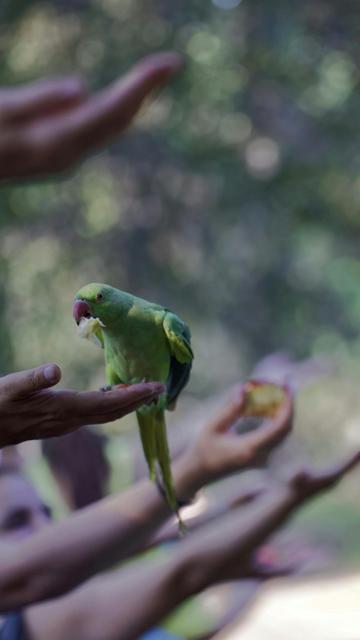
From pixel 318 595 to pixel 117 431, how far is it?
29cm

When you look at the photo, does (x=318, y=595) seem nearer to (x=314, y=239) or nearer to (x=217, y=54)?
(x=314, y=239)

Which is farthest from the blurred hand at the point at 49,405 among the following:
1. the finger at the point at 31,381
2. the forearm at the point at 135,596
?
the forearm at the point at 135,596

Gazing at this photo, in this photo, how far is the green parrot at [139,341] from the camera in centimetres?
33

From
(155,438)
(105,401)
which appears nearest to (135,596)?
(155,438)

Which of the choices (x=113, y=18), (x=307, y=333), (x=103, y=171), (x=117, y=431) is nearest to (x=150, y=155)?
Result: (x=103, y=171)

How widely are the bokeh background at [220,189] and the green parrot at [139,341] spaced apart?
1.79 feet

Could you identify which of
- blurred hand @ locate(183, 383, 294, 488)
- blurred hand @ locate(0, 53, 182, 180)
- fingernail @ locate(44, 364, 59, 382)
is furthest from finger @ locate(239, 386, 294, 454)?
fingernail @ locate(44, 364, 59, 382)

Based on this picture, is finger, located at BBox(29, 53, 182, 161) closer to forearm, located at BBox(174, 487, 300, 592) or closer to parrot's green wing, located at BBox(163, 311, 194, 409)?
parrot's green wing, located at BBox(163, 311, 194, 409)

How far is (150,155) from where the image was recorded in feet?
3.46

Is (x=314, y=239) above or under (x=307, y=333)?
above

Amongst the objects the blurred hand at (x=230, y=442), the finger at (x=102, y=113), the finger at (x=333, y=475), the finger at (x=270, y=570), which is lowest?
the finger at (x=270, y=570)

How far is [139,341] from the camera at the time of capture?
372mm

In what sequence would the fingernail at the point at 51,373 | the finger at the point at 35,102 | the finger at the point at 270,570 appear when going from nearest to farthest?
the fingernail at the point at 51,373, the finger at the point at 35,102, the finger at the point at 270,570

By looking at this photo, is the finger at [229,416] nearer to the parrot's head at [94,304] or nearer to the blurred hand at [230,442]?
the blurred hand at [230,442]
